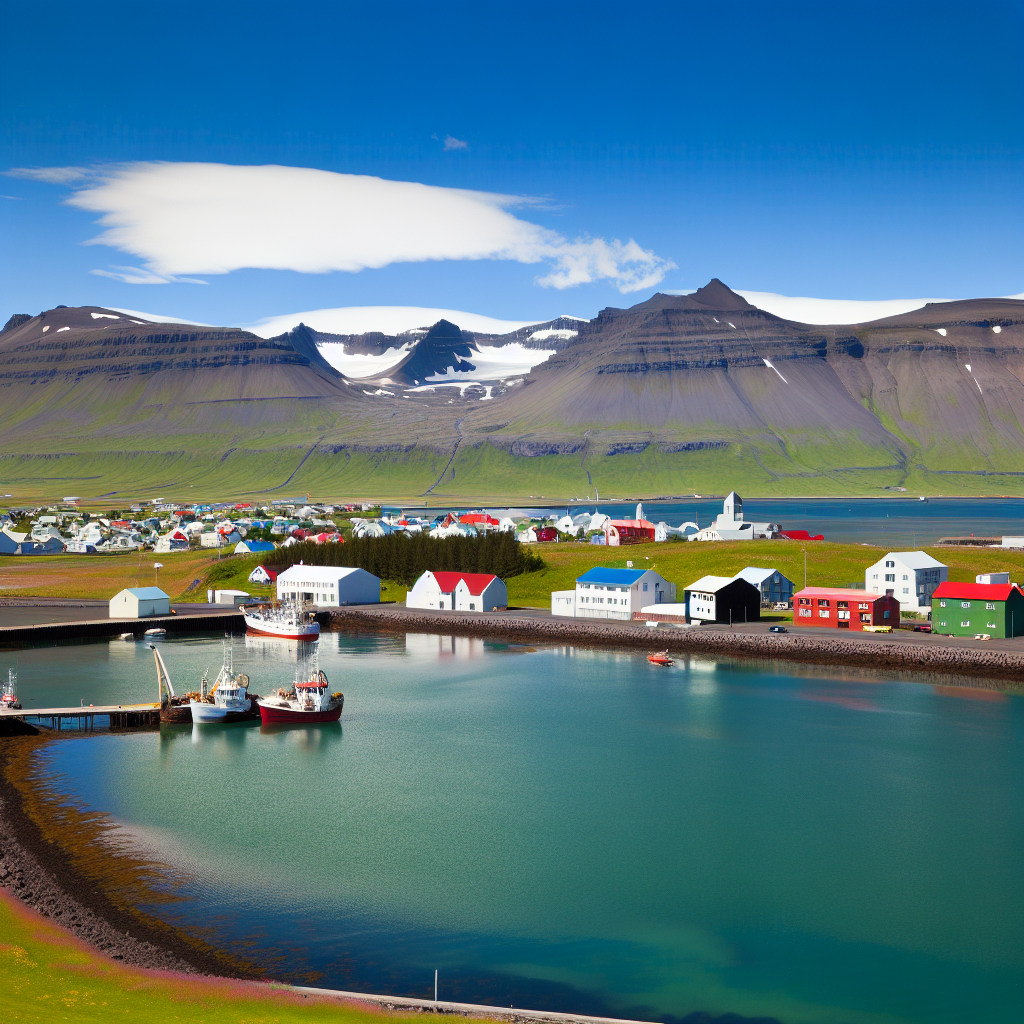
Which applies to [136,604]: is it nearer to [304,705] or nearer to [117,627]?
[117,627]

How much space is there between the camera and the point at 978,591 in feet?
234

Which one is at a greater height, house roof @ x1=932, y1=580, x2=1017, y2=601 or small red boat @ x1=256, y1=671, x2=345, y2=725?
house roof @ x1=932, y1=580, x2=1017, y2=601

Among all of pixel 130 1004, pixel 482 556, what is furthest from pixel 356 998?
pixel 482 556

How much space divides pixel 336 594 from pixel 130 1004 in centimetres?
7189

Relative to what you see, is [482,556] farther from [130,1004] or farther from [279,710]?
[130,1004]

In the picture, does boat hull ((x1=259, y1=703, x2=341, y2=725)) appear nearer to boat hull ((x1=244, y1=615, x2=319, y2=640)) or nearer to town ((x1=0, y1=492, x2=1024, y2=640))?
boat hull ((x1=244, y1=615, x2=319, y2=640))

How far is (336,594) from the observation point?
94.3 m

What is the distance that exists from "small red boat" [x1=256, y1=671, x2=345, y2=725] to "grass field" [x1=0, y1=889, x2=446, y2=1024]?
27.2 meters

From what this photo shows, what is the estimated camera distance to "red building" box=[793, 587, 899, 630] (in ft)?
246

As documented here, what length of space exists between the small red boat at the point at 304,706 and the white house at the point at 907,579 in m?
46.7

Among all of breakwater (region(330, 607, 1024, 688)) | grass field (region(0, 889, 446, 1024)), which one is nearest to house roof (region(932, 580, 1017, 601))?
breakwater (region(330, 607, 1024, 688))

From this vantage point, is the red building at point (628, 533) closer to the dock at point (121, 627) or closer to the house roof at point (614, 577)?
the house roof at point (614, 577)

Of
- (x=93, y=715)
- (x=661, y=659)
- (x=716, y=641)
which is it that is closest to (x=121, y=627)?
(x=93, y=715)

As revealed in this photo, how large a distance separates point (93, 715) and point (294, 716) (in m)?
Answer: 10.2
